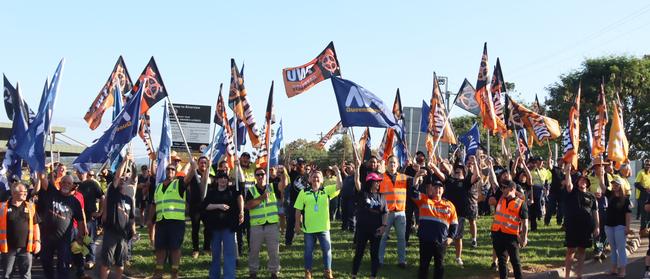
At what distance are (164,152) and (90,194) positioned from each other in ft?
5.71

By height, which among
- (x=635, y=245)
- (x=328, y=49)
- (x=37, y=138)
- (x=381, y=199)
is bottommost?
(x=635, y=245)

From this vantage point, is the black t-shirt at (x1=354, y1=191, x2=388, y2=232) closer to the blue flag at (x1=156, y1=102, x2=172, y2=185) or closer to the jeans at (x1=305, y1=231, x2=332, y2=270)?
the jeans at (x1=305, y1=231, x2=332, y2=270)

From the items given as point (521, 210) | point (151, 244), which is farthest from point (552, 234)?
point (151, 244)

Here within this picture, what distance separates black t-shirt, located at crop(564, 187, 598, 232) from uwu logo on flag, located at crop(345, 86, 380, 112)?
3.58 m

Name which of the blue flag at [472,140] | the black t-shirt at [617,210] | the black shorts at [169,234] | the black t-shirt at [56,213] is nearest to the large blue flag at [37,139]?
the black t-shirt at [56,213]

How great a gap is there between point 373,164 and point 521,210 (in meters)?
2.52

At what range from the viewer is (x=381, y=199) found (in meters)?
11.3

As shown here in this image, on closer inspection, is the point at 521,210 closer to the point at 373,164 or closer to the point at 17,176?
the point at 373,164

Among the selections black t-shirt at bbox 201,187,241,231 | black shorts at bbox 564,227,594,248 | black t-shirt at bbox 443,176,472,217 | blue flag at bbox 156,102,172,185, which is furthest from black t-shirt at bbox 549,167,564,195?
blue flag at bbox 156,102,172,185

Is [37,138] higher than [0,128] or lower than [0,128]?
lower

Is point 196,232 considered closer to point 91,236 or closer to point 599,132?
point 91,236

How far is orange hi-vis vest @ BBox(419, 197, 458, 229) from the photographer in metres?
10.5

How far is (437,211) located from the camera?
1053cm

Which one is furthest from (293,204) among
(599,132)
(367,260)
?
(599,132)
